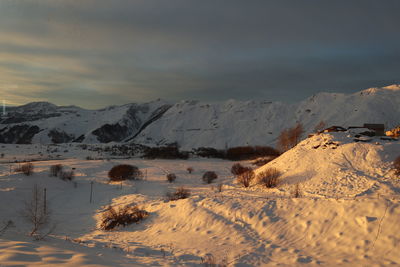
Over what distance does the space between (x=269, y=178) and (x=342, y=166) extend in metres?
4.69

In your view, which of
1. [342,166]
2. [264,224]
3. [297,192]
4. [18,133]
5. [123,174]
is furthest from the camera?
[18,133]

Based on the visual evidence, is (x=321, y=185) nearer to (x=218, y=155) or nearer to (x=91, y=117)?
(x=218, y=155)

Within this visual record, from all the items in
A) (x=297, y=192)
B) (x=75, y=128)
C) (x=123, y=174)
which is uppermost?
(x=75, y=128)

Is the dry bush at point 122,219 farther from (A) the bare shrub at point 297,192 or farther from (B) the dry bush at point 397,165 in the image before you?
(B) the dry bush at point 397,165

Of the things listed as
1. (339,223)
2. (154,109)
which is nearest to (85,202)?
(339,223)

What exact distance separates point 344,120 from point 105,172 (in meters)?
62.8

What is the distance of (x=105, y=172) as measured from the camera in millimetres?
30266

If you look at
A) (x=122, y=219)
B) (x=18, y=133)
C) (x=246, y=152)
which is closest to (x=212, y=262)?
(x=122, y=219)

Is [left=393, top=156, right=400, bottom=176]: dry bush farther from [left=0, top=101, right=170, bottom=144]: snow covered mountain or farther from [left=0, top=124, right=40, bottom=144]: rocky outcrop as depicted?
[left=0, top=124, right=40, bottom=144]: rocky outcrop

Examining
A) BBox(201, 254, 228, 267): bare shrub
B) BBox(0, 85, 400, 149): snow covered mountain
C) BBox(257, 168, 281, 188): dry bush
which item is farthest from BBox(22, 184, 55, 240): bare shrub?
BBox(0, 85, 400, 149): snow covered mountain

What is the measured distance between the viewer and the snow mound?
529 inches

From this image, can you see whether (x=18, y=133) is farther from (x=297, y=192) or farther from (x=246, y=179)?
(x=297, y=192)

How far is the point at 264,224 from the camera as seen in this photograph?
406 inches

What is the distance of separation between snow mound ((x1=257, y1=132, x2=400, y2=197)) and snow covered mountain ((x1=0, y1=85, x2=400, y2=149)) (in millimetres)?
48918
